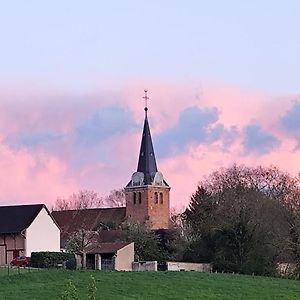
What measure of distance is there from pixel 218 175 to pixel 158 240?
941 centimetres

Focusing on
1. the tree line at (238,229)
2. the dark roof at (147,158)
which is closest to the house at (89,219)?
the dark roof at (147,158)

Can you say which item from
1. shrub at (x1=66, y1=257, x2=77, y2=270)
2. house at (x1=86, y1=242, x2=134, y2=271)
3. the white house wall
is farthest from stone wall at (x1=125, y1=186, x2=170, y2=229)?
shrub at (x1=66, y1=257, x2=77, y2=270)

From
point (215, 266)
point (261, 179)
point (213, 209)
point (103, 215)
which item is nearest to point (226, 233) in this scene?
point (215, 266)

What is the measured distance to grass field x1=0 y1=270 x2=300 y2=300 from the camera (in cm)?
4550

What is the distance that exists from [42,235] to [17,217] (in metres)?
3.10

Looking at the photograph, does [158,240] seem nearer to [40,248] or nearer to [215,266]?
[40,248]

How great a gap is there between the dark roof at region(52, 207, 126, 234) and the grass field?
66.9 m

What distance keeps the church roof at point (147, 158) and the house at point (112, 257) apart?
50293 mm

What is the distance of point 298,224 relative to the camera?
7406 cm

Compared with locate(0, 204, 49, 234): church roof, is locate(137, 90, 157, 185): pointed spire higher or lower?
higher

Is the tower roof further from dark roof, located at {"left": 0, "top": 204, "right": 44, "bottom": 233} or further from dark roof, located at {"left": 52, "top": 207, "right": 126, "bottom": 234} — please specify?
dark roof, located at {"left": 0, "top": 204, "right": 44, "bottom": 233}

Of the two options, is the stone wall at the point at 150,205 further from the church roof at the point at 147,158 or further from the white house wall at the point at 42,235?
the white house wall at the point at 42,235

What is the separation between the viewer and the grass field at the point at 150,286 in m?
45.5

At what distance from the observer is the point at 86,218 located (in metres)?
128
